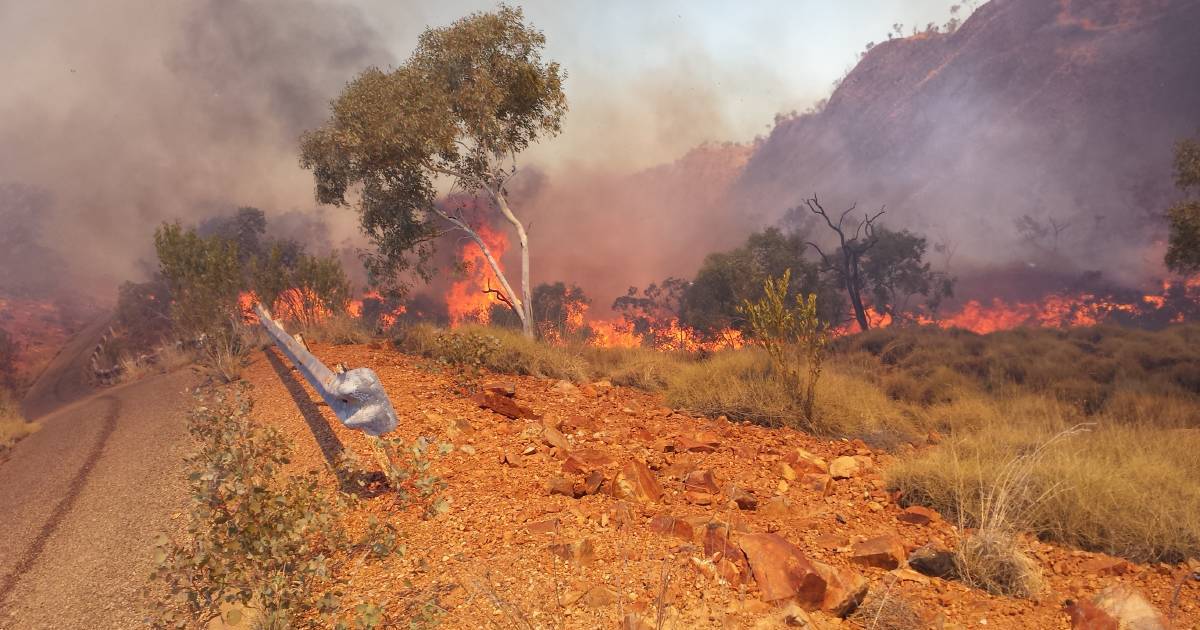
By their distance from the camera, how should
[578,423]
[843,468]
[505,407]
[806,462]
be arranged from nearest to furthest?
[843,468], [806,462], [578,423], [505,407]

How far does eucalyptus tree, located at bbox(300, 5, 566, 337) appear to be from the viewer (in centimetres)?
1314

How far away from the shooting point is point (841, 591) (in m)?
2.82

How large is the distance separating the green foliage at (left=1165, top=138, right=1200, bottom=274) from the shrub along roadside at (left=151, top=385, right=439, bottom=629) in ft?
57.3

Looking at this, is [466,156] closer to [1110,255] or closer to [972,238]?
[1110,255]

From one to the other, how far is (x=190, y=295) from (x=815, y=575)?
13.3m

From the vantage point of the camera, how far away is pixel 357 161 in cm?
1388

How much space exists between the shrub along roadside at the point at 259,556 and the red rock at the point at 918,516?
3.62m

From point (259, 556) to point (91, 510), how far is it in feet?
13.2

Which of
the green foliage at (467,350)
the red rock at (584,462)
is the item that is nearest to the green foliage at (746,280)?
the green foliage at (467,350)

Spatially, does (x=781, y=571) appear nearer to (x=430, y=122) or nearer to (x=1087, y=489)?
(x=1087, y=489)

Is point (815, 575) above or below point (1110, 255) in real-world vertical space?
above

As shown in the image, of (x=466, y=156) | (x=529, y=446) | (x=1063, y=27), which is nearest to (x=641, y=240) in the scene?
(x=1063, y=27)

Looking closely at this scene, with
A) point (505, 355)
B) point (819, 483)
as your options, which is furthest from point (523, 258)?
point (819, 483)

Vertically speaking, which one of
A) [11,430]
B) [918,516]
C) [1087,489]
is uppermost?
[11,430]
